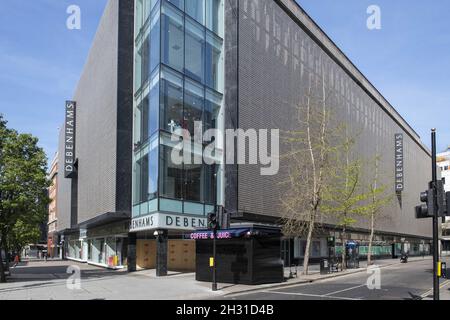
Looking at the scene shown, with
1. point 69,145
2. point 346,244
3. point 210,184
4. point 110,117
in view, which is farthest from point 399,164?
point 110,117

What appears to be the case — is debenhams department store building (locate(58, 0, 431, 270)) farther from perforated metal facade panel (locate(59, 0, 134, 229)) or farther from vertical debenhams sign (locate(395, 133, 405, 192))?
vertical debenhams sign (locate(395, 133, 405, 192))

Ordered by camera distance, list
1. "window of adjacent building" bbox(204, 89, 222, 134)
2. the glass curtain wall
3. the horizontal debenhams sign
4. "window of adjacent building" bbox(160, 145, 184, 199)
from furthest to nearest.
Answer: "window of adjacent building" bbox(204, 89, 222, 134) → the glass curtain wall → "window of adjacent building" bbox(160, 145, 184, 199) → the horizontal debenhams sign

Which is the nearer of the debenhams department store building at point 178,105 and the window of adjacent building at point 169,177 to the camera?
the window of adjacent building at point 169,177

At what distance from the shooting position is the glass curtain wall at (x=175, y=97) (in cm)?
3216

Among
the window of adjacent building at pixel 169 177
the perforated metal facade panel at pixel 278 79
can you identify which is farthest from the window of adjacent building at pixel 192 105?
the perforated metal facade panel at pixel 278 79

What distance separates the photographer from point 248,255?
24469mm

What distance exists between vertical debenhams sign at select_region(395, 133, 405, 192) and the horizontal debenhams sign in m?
52.6

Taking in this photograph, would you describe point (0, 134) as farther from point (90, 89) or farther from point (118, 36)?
point (90, 89)

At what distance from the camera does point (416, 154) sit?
310ft

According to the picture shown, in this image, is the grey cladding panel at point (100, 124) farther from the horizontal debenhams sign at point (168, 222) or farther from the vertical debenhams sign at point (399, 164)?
the vertical debenhams sign at point (399, 164)

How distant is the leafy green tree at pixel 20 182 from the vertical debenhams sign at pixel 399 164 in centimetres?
6330

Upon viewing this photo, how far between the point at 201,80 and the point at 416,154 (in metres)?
70.9

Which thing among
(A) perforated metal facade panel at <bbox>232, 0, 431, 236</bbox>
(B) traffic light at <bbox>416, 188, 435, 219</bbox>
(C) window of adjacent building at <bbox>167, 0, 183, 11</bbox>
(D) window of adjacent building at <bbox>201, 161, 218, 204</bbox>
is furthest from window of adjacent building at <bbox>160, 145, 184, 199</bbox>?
(B) traffic light at <bbox>416, 188, 435, 219</bbox>

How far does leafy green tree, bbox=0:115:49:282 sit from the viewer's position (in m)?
25.4
